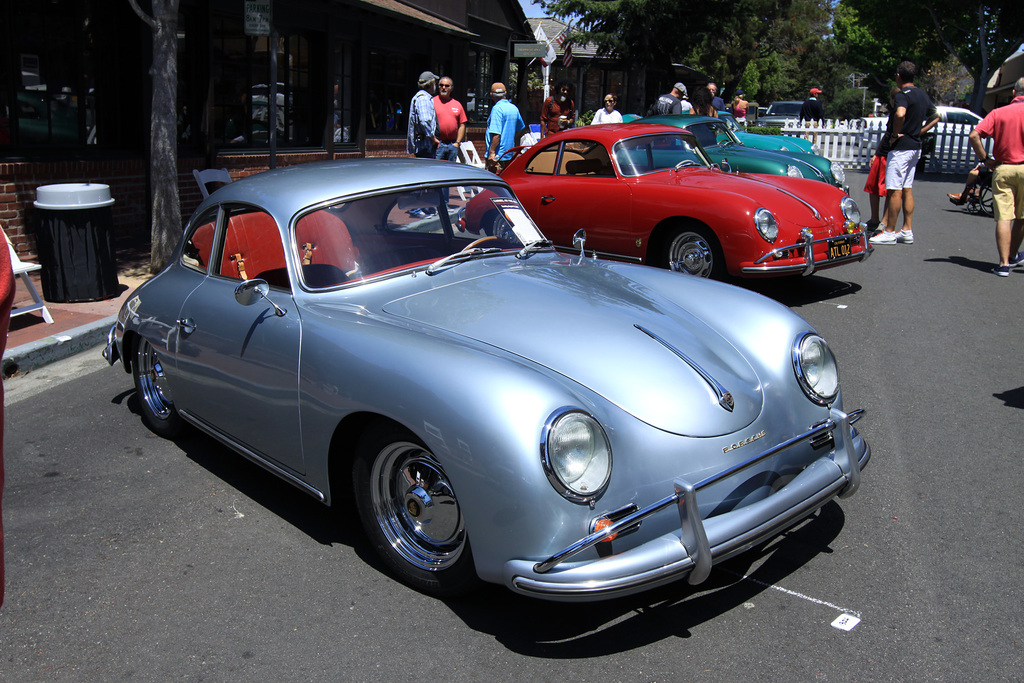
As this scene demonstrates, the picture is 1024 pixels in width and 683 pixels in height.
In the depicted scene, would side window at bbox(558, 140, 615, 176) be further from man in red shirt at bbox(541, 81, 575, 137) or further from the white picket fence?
the white picket fence

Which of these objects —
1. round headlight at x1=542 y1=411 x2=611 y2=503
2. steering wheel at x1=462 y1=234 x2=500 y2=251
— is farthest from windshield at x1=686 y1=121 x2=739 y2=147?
round headlight at x1=542 y1=411 x2=611 y2=503

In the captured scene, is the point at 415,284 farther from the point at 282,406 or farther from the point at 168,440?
the point at 168,440

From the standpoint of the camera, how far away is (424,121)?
1066 cm

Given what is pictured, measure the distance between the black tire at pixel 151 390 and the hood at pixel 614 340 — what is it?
1854mm

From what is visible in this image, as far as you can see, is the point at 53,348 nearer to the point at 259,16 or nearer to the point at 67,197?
the point at 67,197

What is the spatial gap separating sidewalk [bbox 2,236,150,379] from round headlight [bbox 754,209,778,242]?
5.28 meters

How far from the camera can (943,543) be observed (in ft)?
11.3

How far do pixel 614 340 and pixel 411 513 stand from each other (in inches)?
38.3

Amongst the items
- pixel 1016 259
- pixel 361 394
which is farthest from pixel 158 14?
pixel 1016 259

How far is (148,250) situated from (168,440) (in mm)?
5674

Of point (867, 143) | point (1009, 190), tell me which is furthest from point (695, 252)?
point (867, 143)

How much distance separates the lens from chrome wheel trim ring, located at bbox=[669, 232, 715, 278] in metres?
7.42

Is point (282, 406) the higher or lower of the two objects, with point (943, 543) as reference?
higher

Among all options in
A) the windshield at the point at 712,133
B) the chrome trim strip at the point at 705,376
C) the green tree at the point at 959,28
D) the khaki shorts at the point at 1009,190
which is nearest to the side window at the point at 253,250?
the chrome trim strip at the point at 705,376
